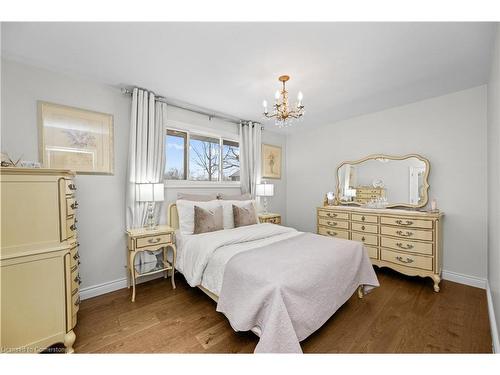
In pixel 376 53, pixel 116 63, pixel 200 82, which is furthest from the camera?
pixel 200 82

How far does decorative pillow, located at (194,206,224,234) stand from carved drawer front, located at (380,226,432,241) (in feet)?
7.64

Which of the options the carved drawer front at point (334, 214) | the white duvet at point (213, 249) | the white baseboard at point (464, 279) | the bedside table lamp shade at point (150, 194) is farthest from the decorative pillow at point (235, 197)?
the white baseboard at point (464, 279)

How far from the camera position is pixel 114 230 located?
8.54 ft

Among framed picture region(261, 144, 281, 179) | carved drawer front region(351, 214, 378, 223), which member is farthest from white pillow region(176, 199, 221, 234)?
carved drawer front region(351, 214, 378, 223)

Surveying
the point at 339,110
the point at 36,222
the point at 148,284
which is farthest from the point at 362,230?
the point at 36,222

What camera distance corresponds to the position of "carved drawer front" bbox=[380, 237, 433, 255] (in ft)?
8.50

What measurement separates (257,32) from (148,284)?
3.11m

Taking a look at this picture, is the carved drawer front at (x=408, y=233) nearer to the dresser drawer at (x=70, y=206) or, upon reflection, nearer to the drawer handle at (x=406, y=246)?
the drawer handle at (x=406, y=246)

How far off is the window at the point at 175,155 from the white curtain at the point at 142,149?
28cm

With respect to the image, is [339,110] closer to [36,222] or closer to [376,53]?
[376,53]

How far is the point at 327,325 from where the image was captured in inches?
73.2

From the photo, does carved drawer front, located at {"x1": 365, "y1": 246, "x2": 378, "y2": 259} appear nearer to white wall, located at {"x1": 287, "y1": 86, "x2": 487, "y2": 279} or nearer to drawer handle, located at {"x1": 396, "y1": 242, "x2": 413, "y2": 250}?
drawer handle, located at {"x1": 396, "y1": 242, "x2": 413, "y2": 250}

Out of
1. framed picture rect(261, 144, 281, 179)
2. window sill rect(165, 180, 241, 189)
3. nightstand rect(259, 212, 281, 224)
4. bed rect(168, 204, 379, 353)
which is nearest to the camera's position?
bed rect(168, 204, 379, 353)

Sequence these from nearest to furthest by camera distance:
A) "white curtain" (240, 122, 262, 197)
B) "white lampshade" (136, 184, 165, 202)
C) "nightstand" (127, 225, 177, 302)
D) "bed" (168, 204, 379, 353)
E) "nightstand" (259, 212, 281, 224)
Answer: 1. "bed" (168, 204, 379, 353)
2. "nightstand" (127, 225, 177, 302)
3. "white lampshade" (136, 184, 165, 202)
4. "nightstand" (259, 212, 281, 224)
5. "white curtain" (240, 122, 262, 197)
